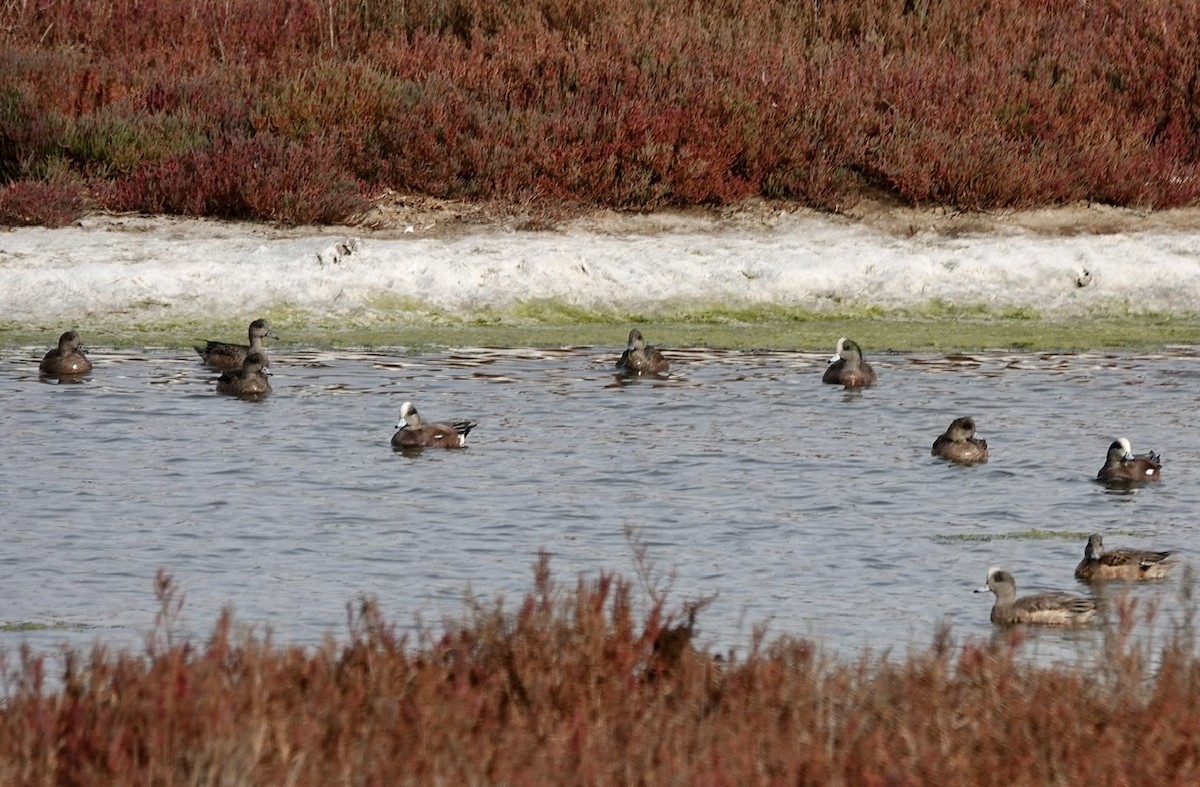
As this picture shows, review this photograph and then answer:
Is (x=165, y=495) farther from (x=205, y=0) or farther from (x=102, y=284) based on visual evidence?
(x=205, y=0)

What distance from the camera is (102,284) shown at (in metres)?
17.9

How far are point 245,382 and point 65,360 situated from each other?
61.9 inches

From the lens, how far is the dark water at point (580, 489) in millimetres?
9250

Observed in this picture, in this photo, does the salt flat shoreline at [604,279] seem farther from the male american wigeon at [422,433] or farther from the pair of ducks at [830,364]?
the male american wigeon at [422,433]

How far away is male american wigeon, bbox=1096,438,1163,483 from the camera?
1229 cm

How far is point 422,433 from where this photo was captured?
13.4 m

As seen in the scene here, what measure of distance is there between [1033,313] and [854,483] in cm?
728

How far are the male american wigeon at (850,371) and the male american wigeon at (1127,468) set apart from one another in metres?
3.38

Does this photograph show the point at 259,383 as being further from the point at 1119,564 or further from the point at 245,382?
the point at 1119,564

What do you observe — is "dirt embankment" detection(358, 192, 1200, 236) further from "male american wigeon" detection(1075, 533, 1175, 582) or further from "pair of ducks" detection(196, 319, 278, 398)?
"male american wigeon" detection(1075, 533, 1175, 582)

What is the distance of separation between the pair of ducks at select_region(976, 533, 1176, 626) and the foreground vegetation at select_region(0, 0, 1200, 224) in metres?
10.7

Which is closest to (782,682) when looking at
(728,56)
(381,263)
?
(381,263)

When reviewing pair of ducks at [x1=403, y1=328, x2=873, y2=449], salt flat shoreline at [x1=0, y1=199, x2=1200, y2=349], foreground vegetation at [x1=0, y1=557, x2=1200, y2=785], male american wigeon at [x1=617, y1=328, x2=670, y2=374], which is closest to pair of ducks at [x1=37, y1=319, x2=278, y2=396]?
salt flat shoreline at [x1=0, y1=199, x2=1200, y2=349]

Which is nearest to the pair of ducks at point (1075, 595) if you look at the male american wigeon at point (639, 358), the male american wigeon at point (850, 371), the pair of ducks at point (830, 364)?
the pair of ducks at point (830, 364)
